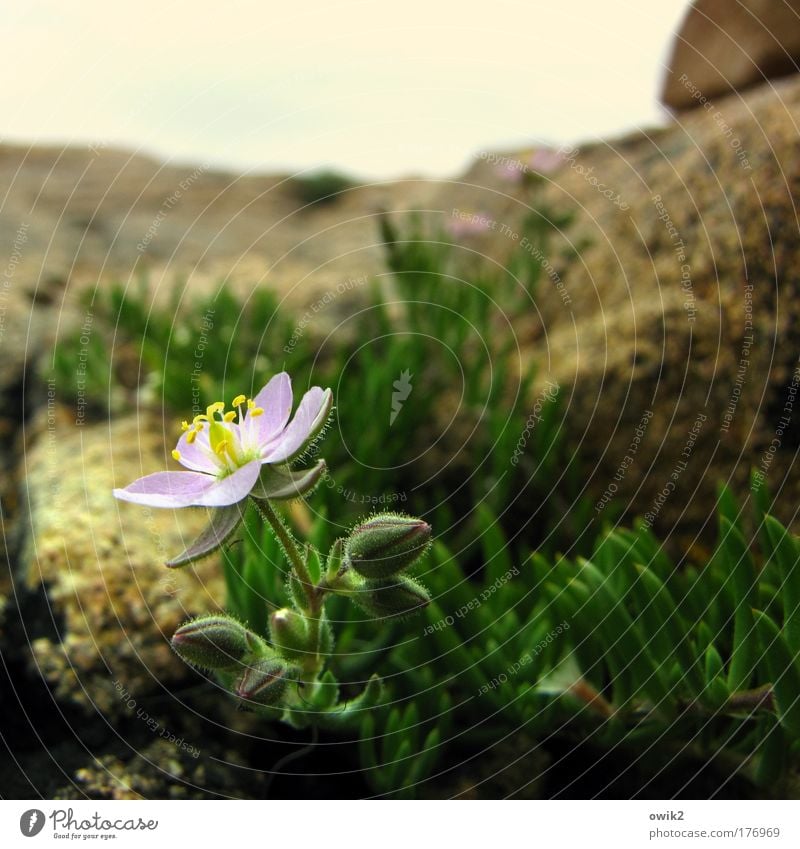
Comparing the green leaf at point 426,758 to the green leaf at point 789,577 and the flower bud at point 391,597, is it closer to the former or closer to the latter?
the flower bud at point 391,597

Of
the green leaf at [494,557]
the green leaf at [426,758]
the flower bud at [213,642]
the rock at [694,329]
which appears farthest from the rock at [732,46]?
the flower bud at [213,642]

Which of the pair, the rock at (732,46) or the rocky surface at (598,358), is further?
the rock at (732,46)

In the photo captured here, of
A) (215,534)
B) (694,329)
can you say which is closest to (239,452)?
(215,534)

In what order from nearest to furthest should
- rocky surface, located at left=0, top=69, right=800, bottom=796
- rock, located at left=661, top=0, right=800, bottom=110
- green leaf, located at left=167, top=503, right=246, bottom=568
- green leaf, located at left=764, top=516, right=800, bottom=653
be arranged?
green leaf, located at left=167, top=503, right=246, bottom=568 → green leaf, located at left=764, top=516, right=800, bottom=653 → rocky surface, located at left=0, top=69, right=800, bottom=796 → rock, located at left=661, top=0, right=800, bottom=110

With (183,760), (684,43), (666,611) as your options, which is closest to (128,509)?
(183,760)

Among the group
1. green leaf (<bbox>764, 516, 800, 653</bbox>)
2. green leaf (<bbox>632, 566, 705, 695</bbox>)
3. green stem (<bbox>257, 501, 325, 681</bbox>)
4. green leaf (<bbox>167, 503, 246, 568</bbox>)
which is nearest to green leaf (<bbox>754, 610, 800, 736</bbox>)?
green leaf (<bbox>764, 516, 800, 653</bbox>)

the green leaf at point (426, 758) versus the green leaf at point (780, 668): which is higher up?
the green leaf at point (780, 668)

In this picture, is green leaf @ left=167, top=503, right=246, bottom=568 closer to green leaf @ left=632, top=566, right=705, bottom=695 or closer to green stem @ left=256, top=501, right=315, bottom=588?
green stem @ left=256, top=501, right=315, bottom=588

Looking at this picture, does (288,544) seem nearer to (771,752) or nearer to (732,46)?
→ (771,752)
